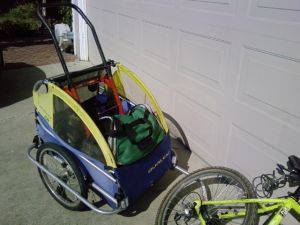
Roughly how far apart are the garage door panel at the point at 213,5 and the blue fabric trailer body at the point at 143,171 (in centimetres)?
121

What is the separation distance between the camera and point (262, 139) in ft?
8.45

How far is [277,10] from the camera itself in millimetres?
2232

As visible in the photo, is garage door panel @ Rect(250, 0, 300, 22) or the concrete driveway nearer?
garage door panel @ Rect(250, 0, 300, 22)

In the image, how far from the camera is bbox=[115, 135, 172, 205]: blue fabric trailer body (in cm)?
238

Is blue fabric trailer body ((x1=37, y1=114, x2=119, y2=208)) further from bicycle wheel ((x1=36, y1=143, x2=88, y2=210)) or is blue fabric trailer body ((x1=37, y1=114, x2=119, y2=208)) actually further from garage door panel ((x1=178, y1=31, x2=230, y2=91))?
garage door panel ((x1=178, y1=31, x2=230, y2=91))

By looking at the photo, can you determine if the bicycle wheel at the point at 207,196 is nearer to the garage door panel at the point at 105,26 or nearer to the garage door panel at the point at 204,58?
the garage door panel at the point at 204,58

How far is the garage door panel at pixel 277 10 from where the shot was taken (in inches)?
82.6

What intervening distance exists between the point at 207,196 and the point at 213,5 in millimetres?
1672

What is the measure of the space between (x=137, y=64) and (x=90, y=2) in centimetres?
237

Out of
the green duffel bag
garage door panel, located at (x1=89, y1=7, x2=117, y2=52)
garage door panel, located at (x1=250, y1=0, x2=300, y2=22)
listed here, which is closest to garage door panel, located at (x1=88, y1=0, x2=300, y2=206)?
garage door panel, located at (x1=250, y1=0, x2=300, y2=22)

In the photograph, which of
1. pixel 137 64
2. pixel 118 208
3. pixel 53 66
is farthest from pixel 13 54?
pixel 118 208

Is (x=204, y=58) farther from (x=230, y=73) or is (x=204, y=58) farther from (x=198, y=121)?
(x=198, y=121)

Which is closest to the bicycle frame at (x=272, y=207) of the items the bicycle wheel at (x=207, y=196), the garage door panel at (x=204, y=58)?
the bicycle wheel at (x=207, y=196)

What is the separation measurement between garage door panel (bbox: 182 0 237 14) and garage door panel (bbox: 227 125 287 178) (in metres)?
1.03
